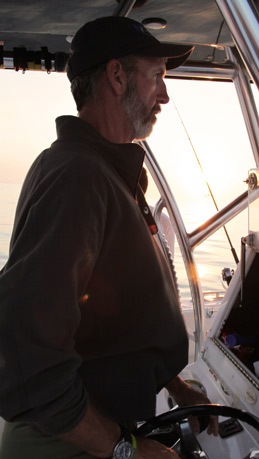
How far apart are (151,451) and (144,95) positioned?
895 mm

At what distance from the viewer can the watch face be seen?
0.96 metres

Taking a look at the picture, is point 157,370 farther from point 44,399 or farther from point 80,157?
point 80,157

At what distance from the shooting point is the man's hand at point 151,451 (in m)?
1.00

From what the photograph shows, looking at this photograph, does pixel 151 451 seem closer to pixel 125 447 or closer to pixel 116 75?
pixel 125 447

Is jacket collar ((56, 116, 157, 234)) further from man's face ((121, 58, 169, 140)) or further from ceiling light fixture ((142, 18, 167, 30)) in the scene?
ceiling light fixture ((142, 18, 167, 30))

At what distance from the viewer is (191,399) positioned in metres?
1.34

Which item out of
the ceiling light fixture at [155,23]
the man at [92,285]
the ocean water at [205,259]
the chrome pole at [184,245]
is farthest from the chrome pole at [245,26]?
the ocean water at [205,259]

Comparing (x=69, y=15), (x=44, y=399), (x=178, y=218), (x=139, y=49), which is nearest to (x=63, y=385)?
(x=44, y=399)

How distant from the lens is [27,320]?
31.2 inches

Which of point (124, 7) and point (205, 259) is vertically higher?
point (124, 7)

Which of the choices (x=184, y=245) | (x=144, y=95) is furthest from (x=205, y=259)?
(x=144, y=95)

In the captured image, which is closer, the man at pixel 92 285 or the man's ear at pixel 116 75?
the man at pixel 92 285

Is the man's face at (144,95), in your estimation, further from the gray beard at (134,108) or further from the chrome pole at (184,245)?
the chrome pole at (184,245)

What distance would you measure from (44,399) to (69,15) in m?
1.40
